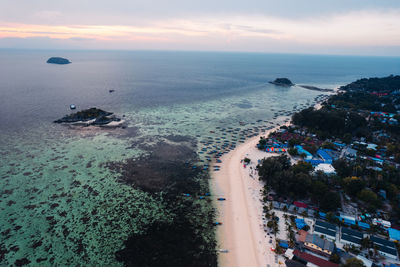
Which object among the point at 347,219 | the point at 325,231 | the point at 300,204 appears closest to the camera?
the point at 325,231

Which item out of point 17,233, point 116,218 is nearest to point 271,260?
point 116,218

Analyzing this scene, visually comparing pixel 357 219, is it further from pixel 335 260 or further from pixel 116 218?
pixel 116 218

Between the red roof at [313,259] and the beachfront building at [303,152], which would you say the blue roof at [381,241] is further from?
the beachfront building at [303,152]

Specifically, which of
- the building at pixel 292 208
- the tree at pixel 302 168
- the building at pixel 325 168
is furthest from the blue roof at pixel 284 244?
the building at pixel 325 168

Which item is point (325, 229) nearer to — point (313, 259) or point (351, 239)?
point (351, 239)

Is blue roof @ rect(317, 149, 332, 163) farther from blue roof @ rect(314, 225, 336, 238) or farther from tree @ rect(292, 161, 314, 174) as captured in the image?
blue roof @ rect(314, 225, 336, 238)

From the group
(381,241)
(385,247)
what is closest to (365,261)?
(385,247)
